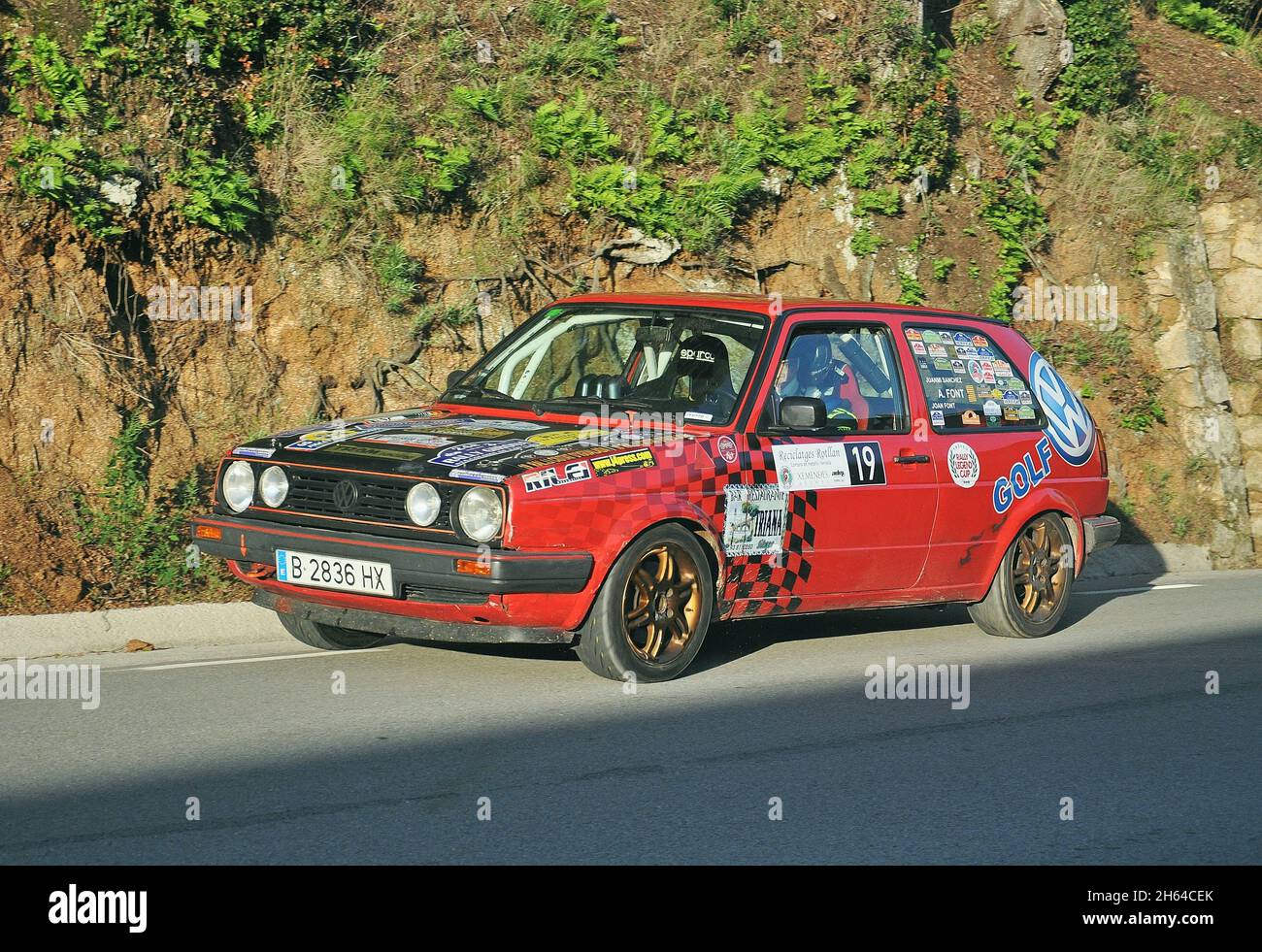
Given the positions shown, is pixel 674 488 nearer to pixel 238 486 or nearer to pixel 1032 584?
pixel 238 486

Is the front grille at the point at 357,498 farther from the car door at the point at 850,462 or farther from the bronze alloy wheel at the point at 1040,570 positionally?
the bronze alloy wheel at the point at 1040,570

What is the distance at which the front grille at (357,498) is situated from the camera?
731cm

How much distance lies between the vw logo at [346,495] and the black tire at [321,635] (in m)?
1.23

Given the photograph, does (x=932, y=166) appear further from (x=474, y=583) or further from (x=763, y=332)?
(x=474, y=583)

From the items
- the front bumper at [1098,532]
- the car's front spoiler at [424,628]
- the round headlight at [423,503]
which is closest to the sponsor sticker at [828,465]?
the car's front spoiler at [424,628]

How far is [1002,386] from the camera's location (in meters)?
9.88

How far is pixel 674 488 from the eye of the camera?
761cm

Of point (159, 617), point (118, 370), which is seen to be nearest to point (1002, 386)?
point (159, 617)

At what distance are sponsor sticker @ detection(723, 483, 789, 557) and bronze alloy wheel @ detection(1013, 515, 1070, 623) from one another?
7.48 feet

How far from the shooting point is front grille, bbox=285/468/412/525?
24.0ft

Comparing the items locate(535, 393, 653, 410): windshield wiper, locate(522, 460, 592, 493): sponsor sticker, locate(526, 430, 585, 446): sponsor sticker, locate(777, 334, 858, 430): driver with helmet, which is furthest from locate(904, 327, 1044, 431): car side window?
locate(522, 460, 592, 493): sponsor sticker

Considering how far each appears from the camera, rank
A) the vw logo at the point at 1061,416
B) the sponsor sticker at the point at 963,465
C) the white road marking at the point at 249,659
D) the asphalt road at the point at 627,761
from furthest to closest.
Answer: the vw logo at the point at 1061,416, the sponsor sticker at the point at 963,465, the white road marking at the point at 249,659, the asphalt road at the point at 627,761

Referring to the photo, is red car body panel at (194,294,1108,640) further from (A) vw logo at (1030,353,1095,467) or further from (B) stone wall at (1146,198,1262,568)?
(B) stone wall at (1146,198,1262,568)
